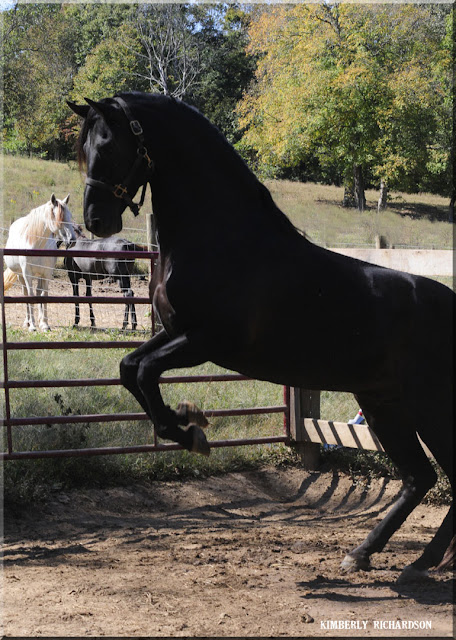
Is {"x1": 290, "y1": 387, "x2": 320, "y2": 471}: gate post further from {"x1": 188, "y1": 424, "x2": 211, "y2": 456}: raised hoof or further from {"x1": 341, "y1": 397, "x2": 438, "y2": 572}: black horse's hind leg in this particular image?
{"x1": 188, "y1": 424, "x2": 211, "y2": 456}: raised hoof

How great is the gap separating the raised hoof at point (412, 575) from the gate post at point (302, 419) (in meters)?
2.31

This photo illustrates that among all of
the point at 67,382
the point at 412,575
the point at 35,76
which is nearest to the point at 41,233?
the point at 67,382

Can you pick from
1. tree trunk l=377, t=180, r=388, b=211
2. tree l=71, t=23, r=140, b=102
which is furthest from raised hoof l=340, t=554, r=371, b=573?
tree trunk l=377, t=180, r=388, b=211

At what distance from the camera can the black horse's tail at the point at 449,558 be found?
12.1 ft

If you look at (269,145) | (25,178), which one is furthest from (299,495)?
(269,145)

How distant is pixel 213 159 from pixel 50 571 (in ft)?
7.96

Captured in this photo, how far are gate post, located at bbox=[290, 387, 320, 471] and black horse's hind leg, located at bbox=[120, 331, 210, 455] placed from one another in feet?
9.07

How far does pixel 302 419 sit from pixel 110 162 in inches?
134

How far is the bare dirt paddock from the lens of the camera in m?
3.02

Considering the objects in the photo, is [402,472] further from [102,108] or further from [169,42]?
[169,42]

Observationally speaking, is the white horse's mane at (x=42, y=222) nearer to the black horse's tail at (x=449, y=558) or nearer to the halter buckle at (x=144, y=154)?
the halter buckle at (x=144, y=154)

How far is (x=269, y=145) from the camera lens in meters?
31.0

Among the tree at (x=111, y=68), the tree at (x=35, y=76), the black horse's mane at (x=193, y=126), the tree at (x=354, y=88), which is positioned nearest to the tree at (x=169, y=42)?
the tree at (x=111, y=68)

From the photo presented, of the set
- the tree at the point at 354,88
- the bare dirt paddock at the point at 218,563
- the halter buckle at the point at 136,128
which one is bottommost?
the bare dirt paddock at the point at 218,563
